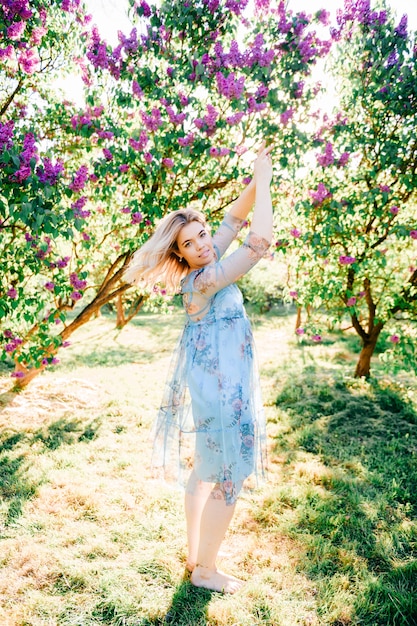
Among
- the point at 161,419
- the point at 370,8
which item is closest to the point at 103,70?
the point at 370,8

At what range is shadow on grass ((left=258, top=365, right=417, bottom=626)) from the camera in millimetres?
2219

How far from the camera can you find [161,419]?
2467mm

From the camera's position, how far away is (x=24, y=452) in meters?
3.83

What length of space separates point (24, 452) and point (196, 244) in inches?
118

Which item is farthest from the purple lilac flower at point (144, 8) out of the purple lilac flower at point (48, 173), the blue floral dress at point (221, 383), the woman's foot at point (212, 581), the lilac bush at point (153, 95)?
the woman's foot at point (212, 581)

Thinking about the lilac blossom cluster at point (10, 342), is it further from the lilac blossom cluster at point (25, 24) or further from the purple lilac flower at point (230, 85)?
the purple lilac flower at point (230, 85)

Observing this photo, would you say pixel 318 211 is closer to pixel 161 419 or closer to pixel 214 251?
pixel 214 251

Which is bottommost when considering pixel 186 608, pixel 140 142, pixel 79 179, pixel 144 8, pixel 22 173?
pixel 186 608

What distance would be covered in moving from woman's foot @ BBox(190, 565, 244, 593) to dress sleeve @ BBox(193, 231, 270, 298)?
1.63 m

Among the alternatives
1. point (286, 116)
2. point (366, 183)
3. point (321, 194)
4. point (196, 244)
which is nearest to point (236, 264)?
point (196, 244)

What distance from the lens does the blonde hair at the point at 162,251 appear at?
205 cm

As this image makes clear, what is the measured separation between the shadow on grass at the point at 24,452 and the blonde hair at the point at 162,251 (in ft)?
6.78

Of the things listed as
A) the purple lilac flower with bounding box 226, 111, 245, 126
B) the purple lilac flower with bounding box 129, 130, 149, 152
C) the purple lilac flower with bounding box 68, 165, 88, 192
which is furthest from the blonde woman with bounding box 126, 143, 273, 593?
the purple lilac flower with bounding box 129, 130, 149, 152

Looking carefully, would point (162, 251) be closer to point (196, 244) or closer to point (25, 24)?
point (196, 244)
